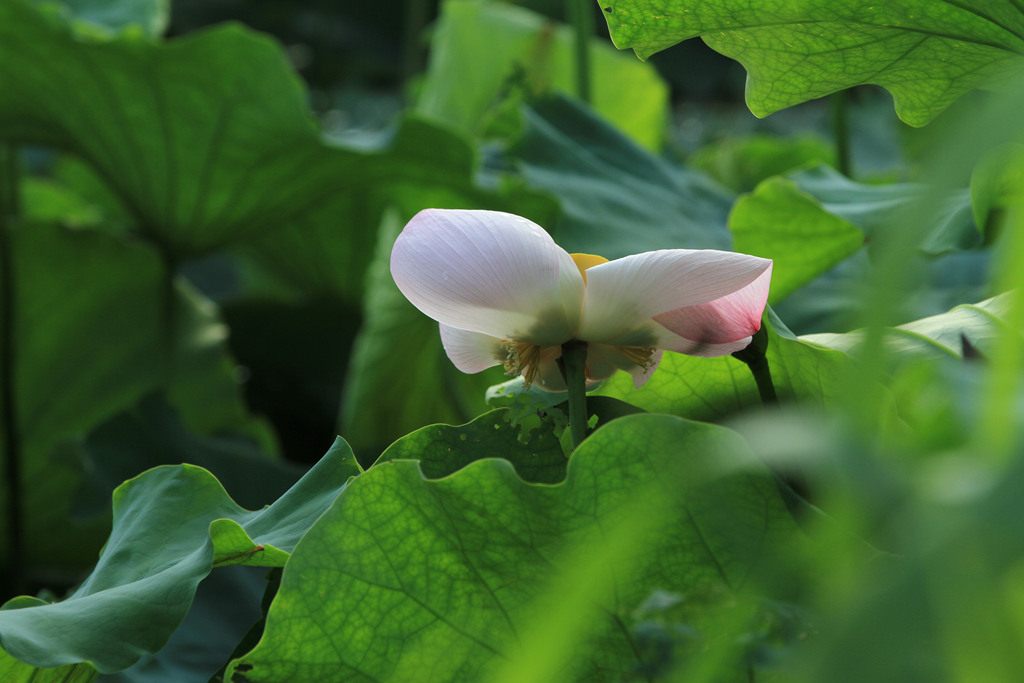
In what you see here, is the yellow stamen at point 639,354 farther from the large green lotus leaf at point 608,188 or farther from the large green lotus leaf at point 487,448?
the large green lotus leaf at point 608,188

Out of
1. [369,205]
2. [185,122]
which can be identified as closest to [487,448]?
[185,122]

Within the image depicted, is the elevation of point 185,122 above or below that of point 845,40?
below

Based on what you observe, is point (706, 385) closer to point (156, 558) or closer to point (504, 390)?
point (504, 390)

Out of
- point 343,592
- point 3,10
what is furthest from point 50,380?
point 343,592

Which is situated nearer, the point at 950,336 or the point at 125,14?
the point at 950,336

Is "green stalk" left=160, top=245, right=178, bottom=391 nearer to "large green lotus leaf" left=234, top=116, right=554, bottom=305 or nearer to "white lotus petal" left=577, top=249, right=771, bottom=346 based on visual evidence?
"large green lotus leaf" left=234, top=116, right=554, bottom=305

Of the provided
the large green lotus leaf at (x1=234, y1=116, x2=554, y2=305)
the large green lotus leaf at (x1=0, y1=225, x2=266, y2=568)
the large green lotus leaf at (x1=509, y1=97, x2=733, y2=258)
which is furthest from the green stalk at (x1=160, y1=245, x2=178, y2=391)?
the large green lotus leaf at (x1=509, y1=97, x2=733, y2=258)

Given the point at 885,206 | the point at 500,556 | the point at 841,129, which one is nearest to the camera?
the point at 500,556

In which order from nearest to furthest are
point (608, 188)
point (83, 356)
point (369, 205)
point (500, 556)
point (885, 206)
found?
point (500, 556) < point (885, 206) < point (608, 188) < point (83, 356) < point (369, 205)

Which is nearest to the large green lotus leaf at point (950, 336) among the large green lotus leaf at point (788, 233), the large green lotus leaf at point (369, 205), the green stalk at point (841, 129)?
the large green lotus leaf at point (788, 233)

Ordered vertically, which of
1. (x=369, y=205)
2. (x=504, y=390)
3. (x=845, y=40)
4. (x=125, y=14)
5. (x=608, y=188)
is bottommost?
(x=369, y=205)
